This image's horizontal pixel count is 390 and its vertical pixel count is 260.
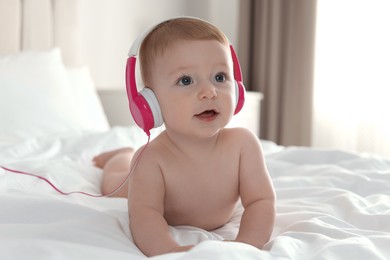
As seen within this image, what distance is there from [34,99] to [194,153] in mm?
1264

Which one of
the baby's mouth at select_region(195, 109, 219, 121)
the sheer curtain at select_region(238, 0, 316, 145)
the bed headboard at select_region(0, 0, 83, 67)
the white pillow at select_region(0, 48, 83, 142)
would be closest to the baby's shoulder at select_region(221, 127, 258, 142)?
the baby's mouth at select_region(195, 109, 219, 121)

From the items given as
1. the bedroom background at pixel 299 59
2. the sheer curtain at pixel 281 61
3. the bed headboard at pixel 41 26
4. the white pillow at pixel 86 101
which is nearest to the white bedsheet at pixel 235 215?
the white pillow at pixel 86 101

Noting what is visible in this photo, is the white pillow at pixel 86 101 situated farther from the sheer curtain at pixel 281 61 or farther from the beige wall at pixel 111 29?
the sheer curtain at pixel 281 61

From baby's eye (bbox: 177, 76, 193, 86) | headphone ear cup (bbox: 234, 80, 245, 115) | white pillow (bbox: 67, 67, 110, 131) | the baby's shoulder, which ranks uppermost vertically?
baby's eye (bbox: 177, 76, 193, 86)

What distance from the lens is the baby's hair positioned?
99cm

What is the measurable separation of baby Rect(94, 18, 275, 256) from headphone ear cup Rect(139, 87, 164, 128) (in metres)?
0.02

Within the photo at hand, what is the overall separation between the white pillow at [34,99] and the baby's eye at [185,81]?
110 centimetres

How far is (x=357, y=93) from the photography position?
3.24 meters

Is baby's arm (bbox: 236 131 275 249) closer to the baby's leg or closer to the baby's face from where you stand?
the baby's face

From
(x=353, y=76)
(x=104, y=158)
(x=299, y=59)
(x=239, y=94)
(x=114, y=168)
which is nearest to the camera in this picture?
(x=239, y=94)

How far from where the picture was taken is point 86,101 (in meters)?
2.53

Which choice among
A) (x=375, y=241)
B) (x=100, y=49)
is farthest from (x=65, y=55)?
(x=375, y=241)

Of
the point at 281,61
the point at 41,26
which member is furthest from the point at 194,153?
the point at 281,61

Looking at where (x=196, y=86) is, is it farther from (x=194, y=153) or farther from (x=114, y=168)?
(x=114, y=168)
